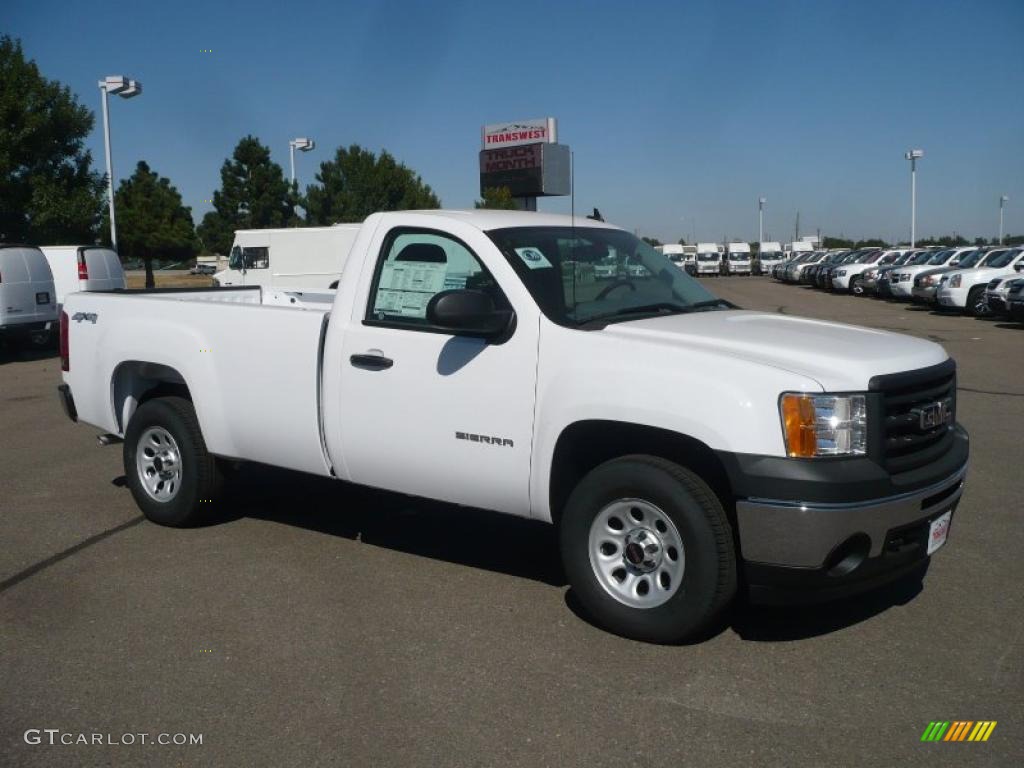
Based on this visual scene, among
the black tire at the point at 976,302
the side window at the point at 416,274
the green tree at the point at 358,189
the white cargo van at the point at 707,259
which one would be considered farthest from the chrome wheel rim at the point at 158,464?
the white cargo van at the point at 707,259

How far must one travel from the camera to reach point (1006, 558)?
220 inches

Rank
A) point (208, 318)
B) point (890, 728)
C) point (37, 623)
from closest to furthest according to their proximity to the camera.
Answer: point (890, 728) → point (37, 623) → point (208, 318)

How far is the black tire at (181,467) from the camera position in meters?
6.25

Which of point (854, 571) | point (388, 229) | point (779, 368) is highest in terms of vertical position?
point (388, 229)

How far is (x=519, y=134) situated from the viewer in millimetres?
50344

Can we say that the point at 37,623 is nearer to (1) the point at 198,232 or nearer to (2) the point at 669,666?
(2) the point at 669,666

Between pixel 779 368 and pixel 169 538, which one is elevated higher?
pixel 779 368

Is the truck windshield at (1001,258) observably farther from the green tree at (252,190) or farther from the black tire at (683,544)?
the green tree at (252,190)

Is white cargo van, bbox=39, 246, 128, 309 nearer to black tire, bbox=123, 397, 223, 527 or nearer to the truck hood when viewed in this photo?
black tire, bbox=123, 397, 223, 527

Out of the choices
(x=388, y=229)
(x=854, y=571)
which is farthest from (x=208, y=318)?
(x=854, y=571)

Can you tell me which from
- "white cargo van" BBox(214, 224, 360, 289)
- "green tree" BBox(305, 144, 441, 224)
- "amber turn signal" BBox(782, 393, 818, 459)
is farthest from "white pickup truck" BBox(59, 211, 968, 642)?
"green tree" BBox(305, 144, 441, 224)

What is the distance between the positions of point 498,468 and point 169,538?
2560mm

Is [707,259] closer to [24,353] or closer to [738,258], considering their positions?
[738,258]

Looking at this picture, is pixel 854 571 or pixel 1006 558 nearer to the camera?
pixel 854 571
